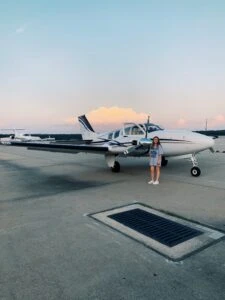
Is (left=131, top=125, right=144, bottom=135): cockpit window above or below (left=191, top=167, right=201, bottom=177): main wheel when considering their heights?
above

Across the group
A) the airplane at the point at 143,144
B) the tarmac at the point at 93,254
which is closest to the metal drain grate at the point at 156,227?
the tarmac at the point at 93,254

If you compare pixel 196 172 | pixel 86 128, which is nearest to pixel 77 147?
pixel 196 172

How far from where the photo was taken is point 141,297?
→ 9.27 feet

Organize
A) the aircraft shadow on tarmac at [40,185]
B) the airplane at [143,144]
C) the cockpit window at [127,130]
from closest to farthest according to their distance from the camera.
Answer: the aircraft shadow on tarmac at [40,185]
the airplane at [143,144]
the cockpit window at [127,130]

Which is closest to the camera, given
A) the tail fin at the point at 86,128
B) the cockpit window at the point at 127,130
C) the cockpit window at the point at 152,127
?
the cockpit window at the point at 152,127

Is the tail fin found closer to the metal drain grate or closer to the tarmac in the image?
the tarmac

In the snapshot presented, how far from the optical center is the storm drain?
4035 mm

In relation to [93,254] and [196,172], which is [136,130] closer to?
[196,172]

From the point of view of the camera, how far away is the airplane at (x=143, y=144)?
10.1 meters

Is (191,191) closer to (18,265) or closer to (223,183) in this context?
(223,183)

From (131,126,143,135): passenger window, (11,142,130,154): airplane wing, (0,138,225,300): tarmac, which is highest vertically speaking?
(131,126,143,135): passenger window

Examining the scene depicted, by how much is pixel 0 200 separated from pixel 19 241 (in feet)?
10.6

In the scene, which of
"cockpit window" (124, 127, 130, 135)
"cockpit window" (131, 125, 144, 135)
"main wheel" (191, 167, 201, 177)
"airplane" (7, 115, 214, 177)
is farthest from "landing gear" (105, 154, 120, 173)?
"main wheel" (191, 167, 201, 177)

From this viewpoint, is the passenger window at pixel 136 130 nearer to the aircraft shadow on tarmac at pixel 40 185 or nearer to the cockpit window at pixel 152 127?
the cockpit window at pixel 152 127
